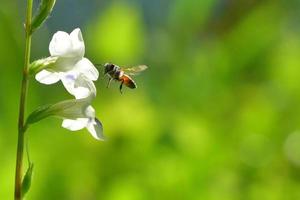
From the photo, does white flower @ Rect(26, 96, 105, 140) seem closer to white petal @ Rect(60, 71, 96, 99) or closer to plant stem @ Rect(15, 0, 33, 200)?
white petal @ Rect(60, 71, 96, 99)

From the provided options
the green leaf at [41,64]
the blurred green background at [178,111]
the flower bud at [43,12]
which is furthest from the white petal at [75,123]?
the blurred green background at [178,111]

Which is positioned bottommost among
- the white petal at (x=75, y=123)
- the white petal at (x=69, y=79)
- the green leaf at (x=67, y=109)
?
the white petal at (x=75, y=123)

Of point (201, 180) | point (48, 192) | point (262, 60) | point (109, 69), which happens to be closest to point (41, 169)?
point (48, 192)

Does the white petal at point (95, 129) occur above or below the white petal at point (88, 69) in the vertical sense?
below

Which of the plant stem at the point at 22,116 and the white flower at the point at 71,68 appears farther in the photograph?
the white flower at the point at 71,68

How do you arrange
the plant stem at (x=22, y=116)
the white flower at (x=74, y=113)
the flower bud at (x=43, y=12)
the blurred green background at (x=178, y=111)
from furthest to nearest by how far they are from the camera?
1. the blurred green background at (x=178, y=111)
2. the white flower at (x=74, y=113)
3. the flower bud at (x=43, y=12)
4. the plant stem at (x=22, y=116)

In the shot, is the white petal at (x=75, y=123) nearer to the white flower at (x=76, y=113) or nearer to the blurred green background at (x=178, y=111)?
the white flower at (x=76, y=113)

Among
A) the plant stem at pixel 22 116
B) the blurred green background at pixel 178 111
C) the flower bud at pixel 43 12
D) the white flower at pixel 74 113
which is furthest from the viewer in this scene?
the blurred green background at pixel 178 111
